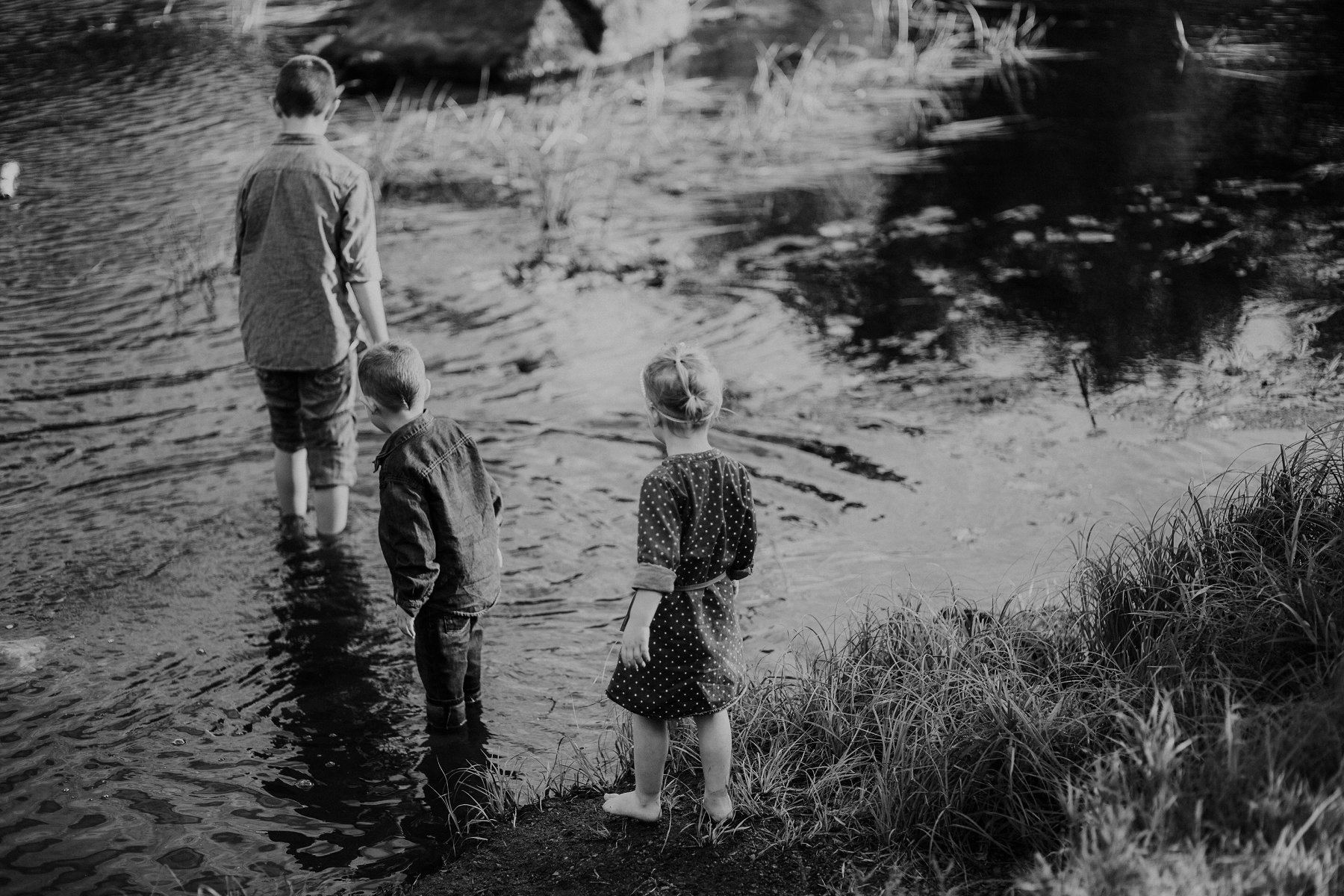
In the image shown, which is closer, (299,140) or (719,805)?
(719,805)

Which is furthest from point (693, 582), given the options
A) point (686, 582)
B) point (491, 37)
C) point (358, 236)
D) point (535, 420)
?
point (491, 37)

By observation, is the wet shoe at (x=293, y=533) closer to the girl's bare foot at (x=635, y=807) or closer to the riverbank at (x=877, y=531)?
the riverbank at (x=877, y=531)

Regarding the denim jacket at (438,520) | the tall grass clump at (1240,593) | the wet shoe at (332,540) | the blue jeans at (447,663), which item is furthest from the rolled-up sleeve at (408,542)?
the tall grass clump at (1240,593)

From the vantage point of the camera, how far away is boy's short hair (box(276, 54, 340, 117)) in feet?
15.7

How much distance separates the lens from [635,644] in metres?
3.20

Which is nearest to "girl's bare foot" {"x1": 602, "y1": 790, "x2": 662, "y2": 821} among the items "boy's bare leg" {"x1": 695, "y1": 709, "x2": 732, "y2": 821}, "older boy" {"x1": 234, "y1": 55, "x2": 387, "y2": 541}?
"boy's bare leg" {"x1": 695, "y1": 709, "x2": 732, "y2": 821}

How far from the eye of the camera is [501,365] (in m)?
7.16

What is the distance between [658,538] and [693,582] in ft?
0.72

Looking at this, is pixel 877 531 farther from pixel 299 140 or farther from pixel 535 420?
pixel 299 140

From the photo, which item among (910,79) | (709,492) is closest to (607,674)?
(709,492)

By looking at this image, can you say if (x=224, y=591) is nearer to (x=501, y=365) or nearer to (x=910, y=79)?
(x=501, y=365)

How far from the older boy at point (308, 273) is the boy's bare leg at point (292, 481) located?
0.12 meters

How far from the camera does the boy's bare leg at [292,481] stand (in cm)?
541

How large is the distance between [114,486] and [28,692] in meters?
1.64
